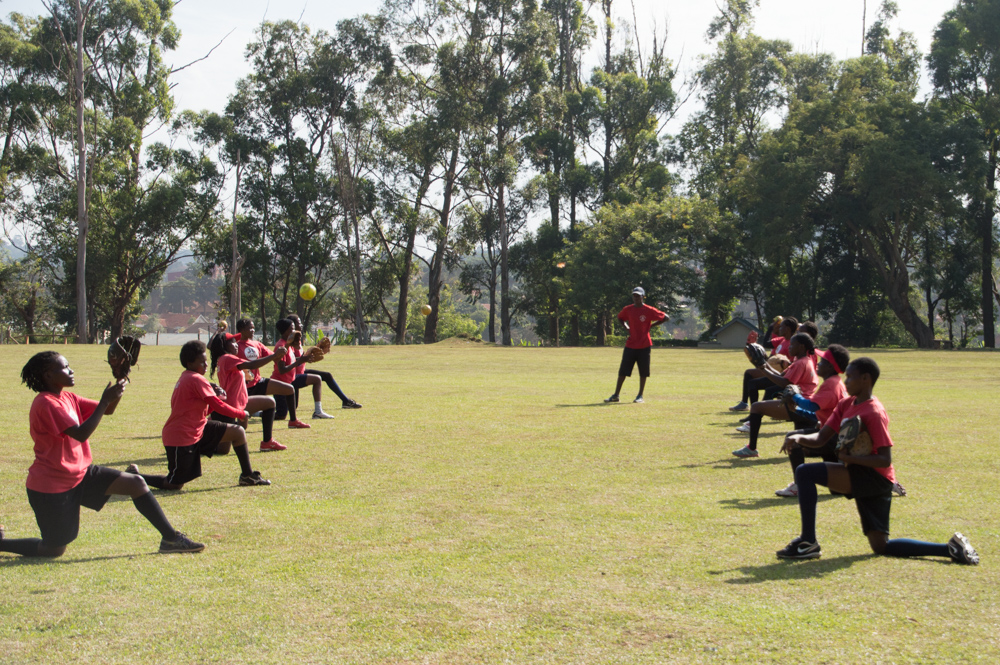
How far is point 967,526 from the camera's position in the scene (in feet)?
21.2

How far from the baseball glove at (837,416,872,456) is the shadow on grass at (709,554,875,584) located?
69 cm

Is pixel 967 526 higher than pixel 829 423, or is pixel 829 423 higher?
pixel 829 423

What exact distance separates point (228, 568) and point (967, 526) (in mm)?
5151

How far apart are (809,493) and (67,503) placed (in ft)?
15.5

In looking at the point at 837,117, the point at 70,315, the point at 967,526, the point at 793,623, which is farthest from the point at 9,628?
the point at 70,315

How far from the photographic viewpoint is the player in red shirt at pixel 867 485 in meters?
5.56

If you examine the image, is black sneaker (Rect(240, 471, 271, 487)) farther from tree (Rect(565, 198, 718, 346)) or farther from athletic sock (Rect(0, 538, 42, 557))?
tree (Rect(565, 198, 718, 346))

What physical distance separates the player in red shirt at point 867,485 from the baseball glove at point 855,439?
3 centimetres

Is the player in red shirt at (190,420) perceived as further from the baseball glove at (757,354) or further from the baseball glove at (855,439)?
the baseball glove at (855,439)

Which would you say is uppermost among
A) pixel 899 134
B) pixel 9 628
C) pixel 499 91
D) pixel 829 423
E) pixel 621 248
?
pixel 499 91

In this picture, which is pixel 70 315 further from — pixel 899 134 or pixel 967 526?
pixel 967 526

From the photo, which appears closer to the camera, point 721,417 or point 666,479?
point 666,479

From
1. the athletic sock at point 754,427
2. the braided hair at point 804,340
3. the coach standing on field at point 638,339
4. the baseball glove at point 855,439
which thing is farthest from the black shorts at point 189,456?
the coach standing on field at point 638,339

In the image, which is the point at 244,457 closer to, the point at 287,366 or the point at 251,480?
the point at 251,480
